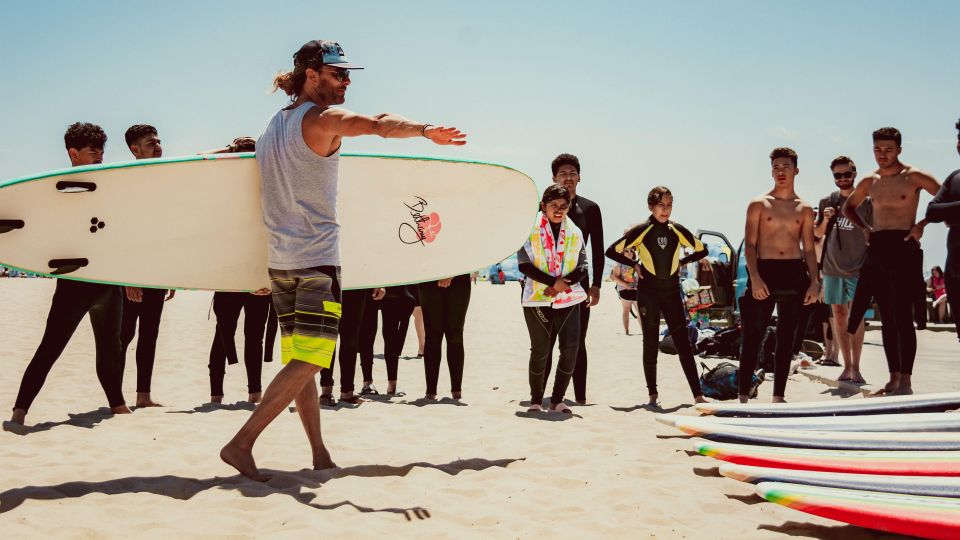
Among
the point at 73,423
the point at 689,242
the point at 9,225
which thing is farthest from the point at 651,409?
the point at 9,225

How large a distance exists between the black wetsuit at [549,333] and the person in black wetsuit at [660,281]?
2.46 ft

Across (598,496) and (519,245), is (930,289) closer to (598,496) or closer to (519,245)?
(519,245)

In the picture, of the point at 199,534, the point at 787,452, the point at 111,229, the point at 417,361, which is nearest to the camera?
the point at 199,534

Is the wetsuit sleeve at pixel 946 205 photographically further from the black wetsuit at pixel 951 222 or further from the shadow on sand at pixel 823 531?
the shadow on sand at pixel 823 531

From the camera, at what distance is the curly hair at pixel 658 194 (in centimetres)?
622

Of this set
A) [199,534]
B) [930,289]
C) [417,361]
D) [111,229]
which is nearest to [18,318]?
[417,361]

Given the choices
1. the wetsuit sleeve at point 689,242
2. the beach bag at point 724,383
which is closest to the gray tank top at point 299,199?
the wetsuit sleeve at point 689,242

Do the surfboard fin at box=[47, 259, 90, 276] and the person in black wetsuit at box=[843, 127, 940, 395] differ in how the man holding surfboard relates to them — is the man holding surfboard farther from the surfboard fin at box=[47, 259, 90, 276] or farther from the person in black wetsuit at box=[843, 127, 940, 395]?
the person in black wetsuit at box=[843, 127, 940, 395]

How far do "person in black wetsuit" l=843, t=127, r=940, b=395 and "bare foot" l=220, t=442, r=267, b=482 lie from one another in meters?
4.80

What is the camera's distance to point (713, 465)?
3797mm

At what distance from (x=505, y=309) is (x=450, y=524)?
17.3 m

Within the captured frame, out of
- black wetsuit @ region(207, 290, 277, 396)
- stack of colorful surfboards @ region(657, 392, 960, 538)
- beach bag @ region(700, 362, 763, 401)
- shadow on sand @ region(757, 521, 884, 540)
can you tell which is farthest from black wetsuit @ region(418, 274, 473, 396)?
shadow on sand @ region(757, 521, 884, 540)

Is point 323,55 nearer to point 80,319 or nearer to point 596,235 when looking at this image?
point 80,319

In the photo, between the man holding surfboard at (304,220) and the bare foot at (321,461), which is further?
the bare foot at (321,461)
